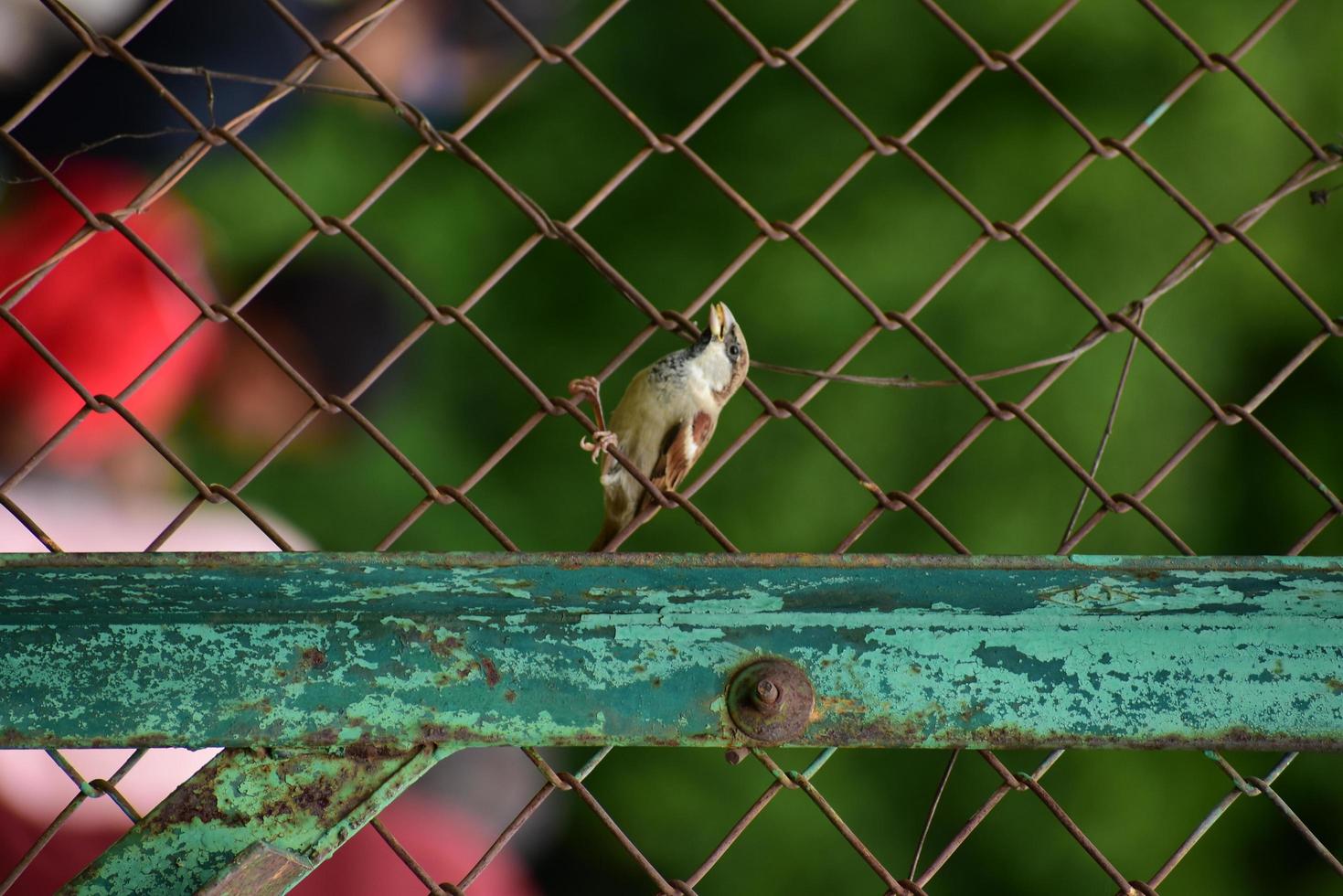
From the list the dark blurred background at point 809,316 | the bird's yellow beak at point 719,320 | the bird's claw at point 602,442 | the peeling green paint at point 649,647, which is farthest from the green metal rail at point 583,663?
the dark blurred background at point 809,316

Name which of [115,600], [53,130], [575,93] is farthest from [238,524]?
[115,600]

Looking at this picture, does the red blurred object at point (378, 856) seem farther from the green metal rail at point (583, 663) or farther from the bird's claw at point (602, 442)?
the green metal rail at point (583, 663)

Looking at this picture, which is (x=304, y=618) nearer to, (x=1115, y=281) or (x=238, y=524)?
(x=238, y=524)

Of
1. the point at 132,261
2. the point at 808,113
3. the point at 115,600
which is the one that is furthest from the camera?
the point at 808,113

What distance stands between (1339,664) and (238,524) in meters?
1.79

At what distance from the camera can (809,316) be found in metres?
2.27

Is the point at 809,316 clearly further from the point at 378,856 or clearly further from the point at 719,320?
the point at 378,856

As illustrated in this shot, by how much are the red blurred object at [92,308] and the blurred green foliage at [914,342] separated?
0.30ft

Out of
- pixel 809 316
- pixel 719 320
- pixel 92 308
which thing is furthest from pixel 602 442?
pixel 92 308

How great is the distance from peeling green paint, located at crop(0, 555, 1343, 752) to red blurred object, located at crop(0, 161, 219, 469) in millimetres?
1402

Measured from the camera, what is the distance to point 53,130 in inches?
88.1

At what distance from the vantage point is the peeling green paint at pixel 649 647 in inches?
31.6

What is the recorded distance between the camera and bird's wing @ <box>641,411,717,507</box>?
66.4 inches

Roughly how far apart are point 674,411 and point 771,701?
3.01 feet
